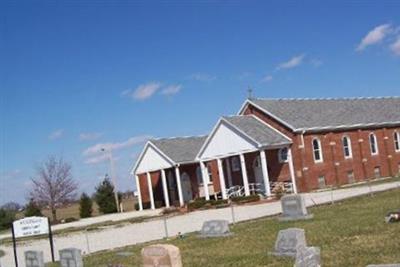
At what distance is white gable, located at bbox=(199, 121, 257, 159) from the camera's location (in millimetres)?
43653

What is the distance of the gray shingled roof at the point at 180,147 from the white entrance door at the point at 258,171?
7277 mm

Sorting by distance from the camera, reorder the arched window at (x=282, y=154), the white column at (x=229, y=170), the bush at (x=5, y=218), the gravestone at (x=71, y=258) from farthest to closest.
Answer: the bush at (x=5, y=218) < the white column at (x=229, y=170) < the arched window at (x=282, y=154) < the gravestone at (x=71, y=258)

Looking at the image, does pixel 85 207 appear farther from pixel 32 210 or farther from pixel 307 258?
pixel 307 258

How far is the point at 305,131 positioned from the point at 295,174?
3.04 metres

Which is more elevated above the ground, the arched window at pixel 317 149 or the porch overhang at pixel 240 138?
the porch overhang at pixel 240 138

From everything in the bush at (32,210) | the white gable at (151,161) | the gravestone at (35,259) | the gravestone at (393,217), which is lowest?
the gravestone at (393,217)

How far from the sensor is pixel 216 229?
65.9ft

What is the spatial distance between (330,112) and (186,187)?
1324 centimetres

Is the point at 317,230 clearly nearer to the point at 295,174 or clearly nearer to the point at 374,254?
the point at 374,254

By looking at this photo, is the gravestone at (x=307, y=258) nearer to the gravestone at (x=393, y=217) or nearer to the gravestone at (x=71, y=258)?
the gravestone at (x=71, y=258)

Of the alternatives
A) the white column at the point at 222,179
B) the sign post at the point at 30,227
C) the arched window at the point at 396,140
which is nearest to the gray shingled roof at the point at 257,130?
the white column at the point at 222,179

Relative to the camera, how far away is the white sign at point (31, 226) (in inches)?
821

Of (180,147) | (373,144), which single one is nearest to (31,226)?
(180,147)

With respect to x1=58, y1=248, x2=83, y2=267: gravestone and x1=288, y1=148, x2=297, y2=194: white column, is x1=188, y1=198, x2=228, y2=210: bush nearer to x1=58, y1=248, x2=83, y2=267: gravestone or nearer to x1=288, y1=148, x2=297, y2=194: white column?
x1=288, y1=148, x2=297, y2=194: white column
